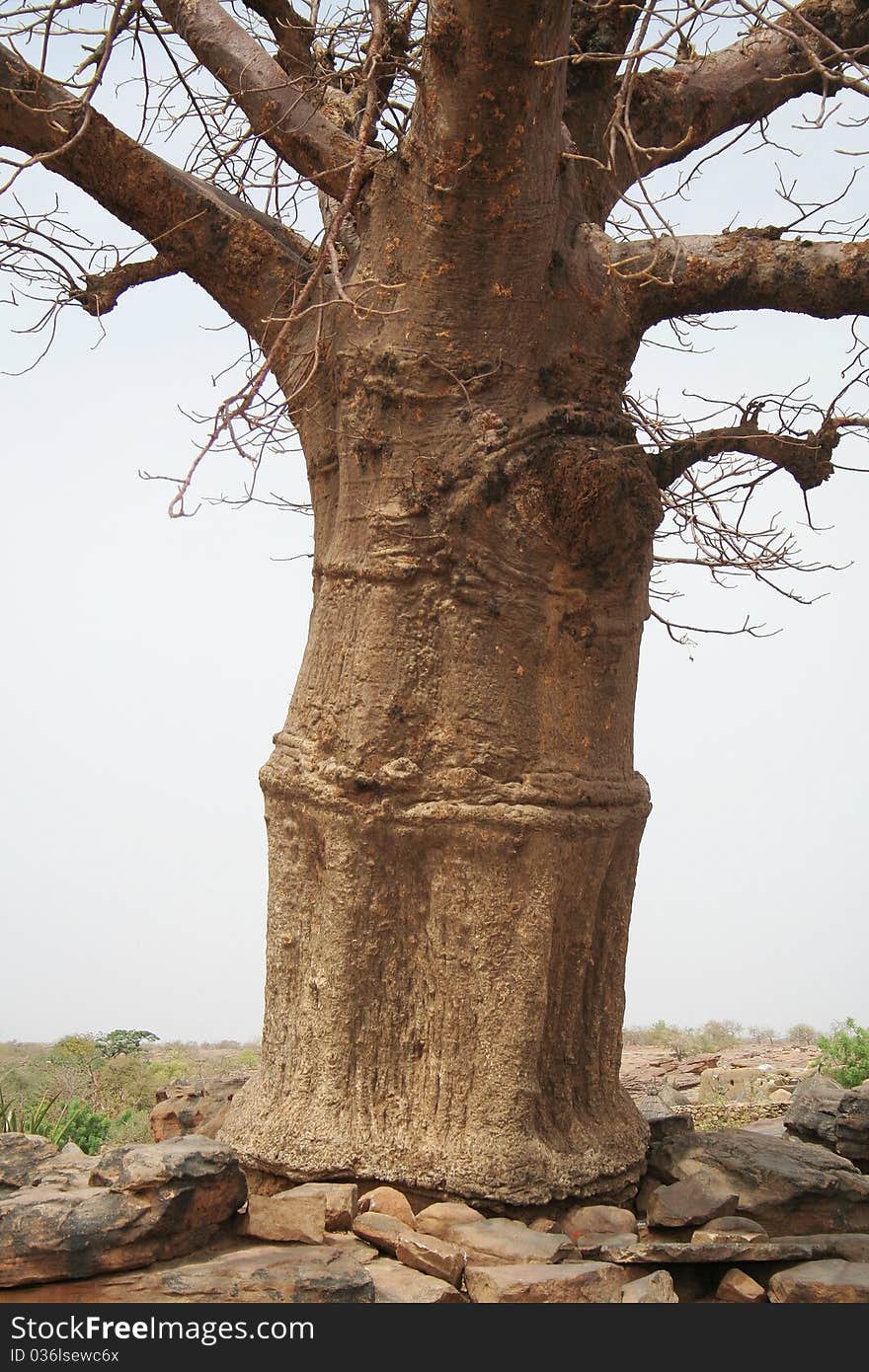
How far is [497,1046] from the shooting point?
3922 millimetres

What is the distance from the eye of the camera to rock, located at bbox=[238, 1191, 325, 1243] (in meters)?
3.44

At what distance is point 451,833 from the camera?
398 cm

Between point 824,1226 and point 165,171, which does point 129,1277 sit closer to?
point 824,1226

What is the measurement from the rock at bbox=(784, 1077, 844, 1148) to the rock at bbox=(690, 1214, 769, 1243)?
142cm

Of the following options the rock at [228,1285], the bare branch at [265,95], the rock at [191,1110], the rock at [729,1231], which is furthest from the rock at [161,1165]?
the bare branch at [265,95]

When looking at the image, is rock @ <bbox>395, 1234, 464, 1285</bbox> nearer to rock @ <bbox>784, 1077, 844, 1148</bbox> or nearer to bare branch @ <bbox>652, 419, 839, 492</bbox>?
rock @ <bbox>784, 1077, 844, 1148</bbox>

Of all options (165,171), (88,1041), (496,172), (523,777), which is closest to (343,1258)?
(523,777)

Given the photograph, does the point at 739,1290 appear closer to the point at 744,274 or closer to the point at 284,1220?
the point at 284,1220

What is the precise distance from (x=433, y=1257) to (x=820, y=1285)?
99 cm

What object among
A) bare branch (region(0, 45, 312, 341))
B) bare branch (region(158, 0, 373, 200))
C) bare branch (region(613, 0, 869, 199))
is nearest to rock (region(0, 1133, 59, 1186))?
bare branch (region(0, 45, 312, 341))

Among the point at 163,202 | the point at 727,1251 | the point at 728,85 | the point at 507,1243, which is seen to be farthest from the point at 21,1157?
the point at 728,85

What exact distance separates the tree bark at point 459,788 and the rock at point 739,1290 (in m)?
0.61

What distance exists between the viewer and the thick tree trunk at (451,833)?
12.9 feet
